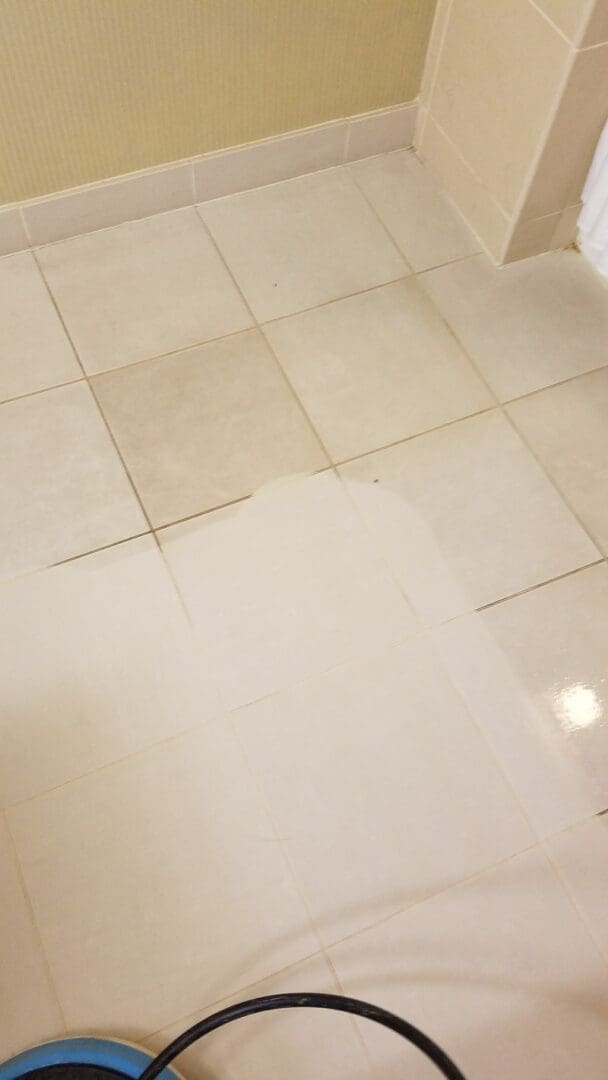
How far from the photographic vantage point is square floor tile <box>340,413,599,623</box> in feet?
4.28

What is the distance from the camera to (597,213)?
5.03 ft

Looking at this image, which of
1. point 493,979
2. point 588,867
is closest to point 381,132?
point 588,867

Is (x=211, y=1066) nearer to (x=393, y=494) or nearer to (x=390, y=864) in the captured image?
(x=390, y=864)

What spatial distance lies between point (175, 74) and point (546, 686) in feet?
3.73

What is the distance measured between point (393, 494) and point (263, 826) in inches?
21.6

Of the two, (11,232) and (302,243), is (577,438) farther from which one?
(11,232)

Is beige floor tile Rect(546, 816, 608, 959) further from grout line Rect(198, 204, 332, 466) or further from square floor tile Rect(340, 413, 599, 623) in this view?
grout line Rect(198, 204, 332, 466)

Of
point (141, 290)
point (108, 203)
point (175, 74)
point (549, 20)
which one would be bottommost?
point (141, 290)

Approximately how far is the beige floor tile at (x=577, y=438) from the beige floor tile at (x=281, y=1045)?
0.77m

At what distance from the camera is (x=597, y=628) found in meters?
1.28

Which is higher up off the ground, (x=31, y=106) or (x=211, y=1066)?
(x=31, y=106)

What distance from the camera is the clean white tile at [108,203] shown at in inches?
60.2

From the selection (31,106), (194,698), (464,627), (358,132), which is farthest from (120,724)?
(358,132)

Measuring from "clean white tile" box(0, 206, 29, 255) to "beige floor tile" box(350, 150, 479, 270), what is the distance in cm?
65
